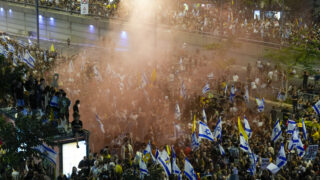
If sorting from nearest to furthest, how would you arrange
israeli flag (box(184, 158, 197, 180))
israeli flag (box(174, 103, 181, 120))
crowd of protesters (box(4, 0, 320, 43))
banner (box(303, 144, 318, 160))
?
1. israeli flag (box(184, 158, 197, 180))
2. banner (box(303, 144, 318, 160))
3. israeli flag (box(174, 103, 181, 120))
4. crowd of protesters (box(4, 0, 320, 43))

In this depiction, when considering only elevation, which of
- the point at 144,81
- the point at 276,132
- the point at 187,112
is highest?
the point at 144,81

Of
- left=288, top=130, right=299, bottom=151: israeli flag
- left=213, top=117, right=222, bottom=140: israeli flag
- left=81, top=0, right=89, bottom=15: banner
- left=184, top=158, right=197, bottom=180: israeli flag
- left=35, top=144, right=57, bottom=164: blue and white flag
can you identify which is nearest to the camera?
left=184, top=158, right=197, bottom=180: israeli flag

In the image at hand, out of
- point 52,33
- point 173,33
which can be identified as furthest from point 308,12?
point 52,33

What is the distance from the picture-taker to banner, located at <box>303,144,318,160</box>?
39.5 ft

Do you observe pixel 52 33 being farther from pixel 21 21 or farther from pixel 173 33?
pixel 173 33

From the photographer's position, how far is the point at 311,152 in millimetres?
12070

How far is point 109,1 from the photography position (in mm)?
30750

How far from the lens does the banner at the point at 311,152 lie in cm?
1205

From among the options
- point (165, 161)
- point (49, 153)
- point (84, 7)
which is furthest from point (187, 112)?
point (84, 7)

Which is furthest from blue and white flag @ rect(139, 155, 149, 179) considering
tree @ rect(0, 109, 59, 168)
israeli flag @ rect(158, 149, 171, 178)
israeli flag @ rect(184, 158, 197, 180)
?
tree @ rect(0, 109, 59, 168)

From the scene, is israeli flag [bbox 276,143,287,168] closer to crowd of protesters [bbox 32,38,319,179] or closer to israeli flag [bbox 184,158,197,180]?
crowd of protesters [bbox 32,38,319,179]

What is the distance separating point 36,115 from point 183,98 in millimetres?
7128

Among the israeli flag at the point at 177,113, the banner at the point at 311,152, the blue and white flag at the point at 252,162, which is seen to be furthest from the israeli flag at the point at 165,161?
the israeli flag at the point at 177,113

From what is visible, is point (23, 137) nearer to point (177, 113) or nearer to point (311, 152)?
point (177, 113)
